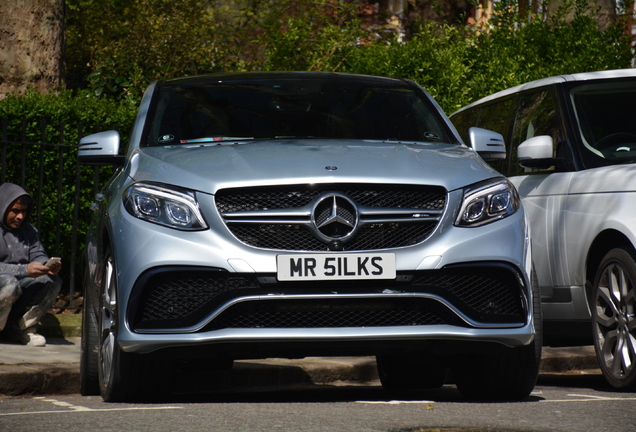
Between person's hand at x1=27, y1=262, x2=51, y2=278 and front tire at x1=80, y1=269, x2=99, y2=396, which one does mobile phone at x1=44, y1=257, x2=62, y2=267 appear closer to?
person's hand at x1=27, y1=262, x2=51, y2=278

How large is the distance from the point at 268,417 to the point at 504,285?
1275 mm

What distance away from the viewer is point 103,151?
651cm

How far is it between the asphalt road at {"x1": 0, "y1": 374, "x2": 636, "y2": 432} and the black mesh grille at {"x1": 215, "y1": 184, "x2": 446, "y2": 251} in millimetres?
758

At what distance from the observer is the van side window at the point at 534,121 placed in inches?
303

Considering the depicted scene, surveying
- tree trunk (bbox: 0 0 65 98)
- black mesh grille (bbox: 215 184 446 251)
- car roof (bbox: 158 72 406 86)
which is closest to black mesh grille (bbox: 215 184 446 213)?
black mesh grille (bbox: 215 184 446 251)

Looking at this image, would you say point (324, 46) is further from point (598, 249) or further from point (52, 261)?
point (598, 249)

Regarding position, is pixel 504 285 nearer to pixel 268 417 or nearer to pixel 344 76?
pixel 268 417

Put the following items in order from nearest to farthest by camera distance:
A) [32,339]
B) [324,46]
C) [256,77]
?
[256,77] < [32,339] < [324,46]

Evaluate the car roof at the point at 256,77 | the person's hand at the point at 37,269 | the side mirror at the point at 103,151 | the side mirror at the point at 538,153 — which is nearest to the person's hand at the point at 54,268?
the person's hand at the point at 37,269

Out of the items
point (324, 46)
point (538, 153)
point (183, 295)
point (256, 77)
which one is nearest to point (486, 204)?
point (183, 295)

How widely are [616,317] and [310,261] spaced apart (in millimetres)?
Answer: 2183

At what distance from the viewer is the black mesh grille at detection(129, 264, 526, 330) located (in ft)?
17.6

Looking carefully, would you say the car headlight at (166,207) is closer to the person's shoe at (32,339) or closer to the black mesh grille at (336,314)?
the black mesh grille at (336,314)

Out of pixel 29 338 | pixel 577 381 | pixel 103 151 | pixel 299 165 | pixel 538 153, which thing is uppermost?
pixel 299 165
